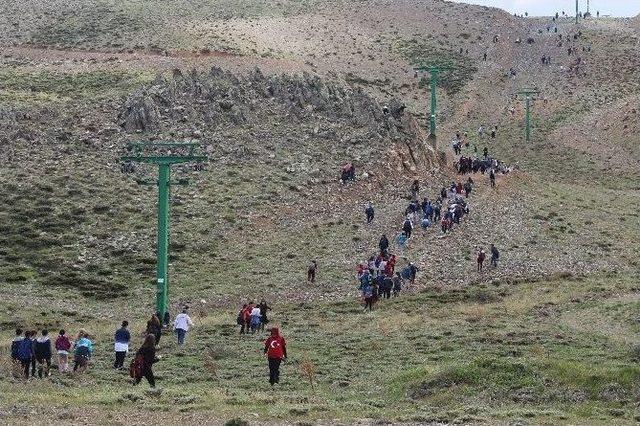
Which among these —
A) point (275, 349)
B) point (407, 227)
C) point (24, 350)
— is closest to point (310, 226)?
point (407, 227)

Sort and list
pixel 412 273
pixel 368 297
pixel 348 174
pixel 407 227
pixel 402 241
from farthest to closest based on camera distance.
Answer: pixel 348 174 < pixel 407 227 < pixel 402 241 < pixel 412 273 < pixel 368 297

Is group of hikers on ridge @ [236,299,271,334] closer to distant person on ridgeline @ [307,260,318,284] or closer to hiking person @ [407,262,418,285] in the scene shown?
distant person on ridgeline @ [307,260,318,284]

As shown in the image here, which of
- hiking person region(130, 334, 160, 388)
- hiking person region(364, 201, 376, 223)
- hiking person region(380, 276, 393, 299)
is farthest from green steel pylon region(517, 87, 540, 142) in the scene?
hiking person region(130, 334, 160, 388)

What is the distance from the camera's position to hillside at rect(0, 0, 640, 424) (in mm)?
23797

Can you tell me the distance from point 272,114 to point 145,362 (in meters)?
A: 41.4

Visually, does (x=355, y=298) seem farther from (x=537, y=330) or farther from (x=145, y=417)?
(x=145, y=417)

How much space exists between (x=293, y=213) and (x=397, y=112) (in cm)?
1380

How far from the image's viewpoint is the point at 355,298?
4269cm

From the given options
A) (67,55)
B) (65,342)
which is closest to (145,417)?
(65,342)

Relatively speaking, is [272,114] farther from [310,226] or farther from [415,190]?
[310,226]

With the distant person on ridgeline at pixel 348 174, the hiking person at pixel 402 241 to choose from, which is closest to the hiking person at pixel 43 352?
the hiking person at pixel 402 241

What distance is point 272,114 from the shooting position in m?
64.6

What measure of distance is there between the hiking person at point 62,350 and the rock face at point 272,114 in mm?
32585

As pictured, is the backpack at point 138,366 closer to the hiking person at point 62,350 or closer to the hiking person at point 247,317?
the hiking person at point 62,350
